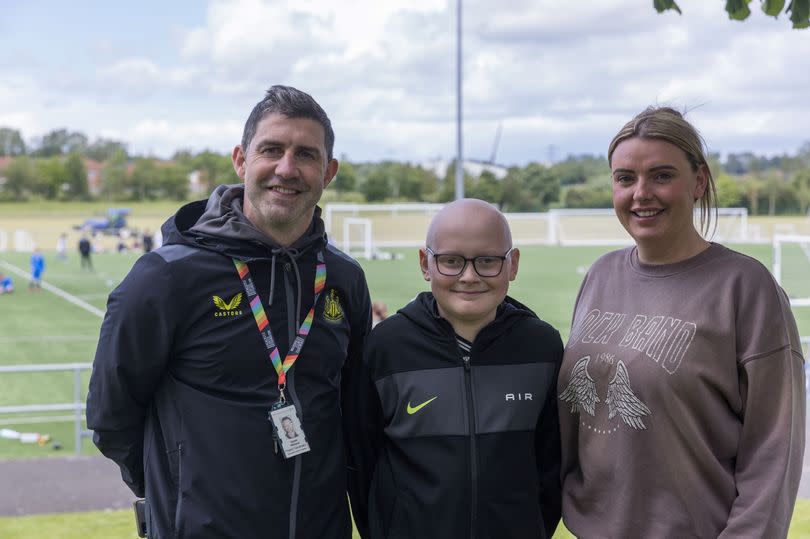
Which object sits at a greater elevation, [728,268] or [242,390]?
[728,268]

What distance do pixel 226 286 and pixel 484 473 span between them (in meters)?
0.94

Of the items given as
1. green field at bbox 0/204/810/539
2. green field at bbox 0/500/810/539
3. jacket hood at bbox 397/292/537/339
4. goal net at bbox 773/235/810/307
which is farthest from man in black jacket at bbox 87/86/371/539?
goal net at bbox 773/235/810/307

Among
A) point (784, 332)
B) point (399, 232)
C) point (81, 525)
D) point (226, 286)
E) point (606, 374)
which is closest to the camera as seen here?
point (784, 332)

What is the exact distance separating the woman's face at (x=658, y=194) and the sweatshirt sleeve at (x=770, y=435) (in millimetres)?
333

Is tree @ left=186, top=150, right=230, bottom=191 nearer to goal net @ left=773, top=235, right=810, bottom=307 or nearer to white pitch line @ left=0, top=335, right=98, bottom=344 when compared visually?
goal net @ left=773, top=235, right=810, bottom=307

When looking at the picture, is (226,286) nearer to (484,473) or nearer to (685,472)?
(484,473)

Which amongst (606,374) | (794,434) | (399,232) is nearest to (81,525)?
(606,374)

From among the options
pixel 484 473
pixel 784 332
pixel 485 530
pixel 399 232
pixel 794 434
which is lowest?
pixel 399 232

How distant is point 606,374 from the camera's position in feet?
8.37

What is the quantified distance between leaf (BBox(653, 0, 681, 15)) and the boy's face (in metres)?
2.01

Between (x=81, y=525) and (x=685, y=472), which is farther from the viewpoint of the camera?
(x=81, y=525)

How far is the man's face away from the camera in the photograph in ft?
8.95

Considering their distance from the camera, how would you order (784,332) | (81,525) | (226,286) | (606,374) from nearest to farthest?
(784,332) < (606,374) < (226,286) < (81,525)

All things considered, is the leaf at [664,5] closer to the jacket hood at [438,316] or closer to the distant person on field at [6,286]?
the jacket hood at [438,316]
